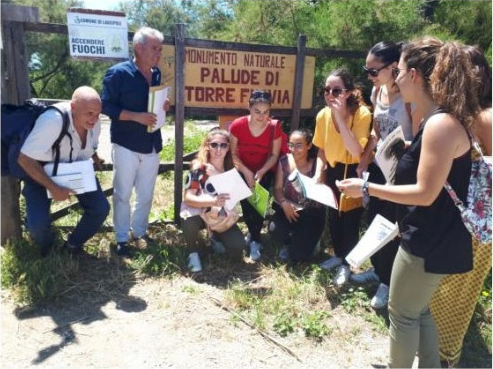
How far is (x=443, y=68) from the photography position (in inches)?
76.0

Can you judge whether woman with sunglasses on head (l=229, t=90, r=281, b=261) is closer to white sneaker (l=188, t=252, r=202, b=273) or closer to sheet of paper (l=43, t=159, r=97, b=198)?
white sneaker (l=188, t=252, r=202, b=273)

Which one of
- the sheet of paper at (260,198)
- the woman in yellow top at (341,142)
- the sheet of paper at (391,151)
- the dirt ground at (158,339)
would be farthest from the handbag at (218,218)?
the sheet of paper at (391,151)

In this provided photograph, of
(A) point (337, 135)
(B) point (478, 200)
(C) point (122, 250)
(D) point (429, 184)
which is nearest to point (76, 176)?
(C) point (122, 250)

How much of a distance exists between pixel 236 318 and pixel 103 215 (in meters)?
1.42

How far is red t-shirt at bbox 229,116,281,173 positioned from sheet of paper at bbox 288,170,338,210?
1.56 feet

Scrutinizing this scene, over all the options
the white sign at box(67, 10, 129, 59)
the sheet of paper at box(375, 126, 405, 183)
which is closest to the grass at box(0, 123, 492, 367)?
the sheet of paper at box(375, 126, 405, 183)

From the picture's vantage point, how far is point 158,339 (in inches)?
115

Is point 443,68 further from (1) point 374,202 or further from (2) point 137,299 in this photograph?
(2) point 137,299

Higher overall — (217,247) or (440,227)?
(440,227)

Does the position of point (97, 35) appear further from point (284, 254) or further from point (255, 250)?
point (284, 254)

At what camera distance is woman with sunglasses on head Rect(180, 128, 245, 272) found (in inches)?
147

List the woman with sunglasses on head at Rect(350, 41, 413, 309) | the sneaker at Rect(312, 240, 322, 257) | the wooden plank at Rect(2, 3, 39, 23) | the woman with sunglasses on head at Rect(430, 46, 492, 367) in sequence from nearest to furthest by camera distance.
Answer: the woman with sunglasses on head at Rect(430, 46, 492, 367) < the woman with sunglasses on head at Rect(350, 41, 413, 309) < the wooden plank at Rect(2, 3, 39, 23) < the sneaker at Rect(312, 240, 322, 257)

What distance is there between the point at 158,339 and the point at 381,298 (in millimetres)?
1614

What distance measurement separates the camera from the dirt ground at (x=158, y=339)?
2.72m
